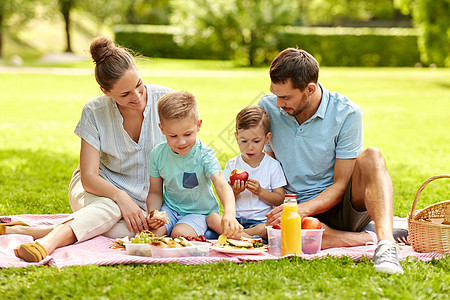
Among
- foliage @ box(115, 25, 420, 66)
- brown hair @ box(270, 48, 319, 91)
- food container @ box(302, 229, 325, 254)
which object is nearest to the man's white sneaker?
food container @ box(302, 229, 325, 254)

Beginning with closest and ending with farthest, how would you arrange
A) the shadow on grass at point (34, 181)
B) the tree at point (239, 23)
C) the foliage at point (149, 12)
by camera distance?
1. the shadow on grass at point (34, 181)
2. the tree at point (239, 23)
3. the foliage at point (149, 12)

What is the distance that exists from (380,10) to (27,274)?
1850 inches

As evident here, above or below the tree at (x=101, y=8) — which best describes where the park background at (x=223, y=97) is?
below

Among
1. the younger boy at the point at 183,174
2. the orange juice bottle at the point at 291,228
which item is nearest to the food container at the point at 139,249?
the younger boy at the point at 183,174

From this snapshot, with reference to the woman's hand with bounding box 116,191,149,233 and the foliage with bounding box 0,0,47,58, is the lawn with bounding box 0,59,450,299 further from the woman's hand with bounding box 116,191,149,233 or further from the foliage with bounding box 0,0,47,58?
the foliage with bounding box 0,0,47,58

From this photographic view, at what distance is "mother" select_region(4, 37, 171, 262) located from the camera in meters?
3.94

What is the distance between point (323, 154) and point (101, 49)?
5.47 feet

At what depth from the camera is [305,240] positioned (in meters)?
3.74

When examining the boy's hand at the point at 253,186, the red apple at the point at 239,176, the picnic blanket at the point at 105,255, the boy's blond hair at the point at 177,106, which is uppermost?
the boy's blond hair at the point at 177,106

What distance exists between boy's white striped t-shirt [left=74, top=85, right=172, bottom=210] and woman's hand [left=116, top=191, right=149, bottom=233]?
29 cm

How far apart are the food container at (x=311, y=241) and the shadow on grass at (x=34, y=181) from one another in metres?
2.40

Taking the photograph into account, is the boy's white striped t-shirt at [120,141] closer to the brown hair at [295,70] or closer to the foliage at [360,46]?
the brown hair at [295,70]


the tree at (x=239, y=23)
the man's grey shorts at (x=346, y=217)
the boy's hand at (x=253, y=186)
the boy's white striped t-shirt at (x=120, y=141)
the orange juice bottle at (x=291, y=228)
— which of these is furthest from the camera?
the tree at (x=239, y=23)

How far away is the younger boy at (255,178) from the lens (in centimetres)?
412
